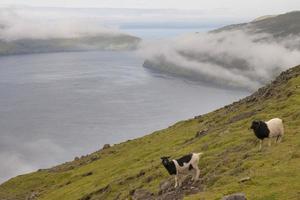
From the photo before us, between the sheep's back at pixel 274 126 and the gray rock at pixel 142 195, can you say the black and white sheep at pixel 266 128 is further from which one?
the gray rock at pixel 142 195

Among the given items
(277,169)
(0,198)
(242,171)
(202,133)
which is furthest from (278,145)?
(0,198)

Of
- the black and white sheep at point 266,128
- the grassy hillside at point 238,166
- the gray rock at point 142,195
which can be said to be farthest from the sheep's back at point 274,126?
the gray rock at point 142,195

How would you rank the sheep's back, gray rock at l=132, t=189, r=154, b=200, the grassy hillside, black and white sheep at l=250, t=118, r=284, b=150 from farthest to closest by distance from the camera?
1. gray rock at l=132, t=189, r=154, b=200
2. the sheep's back
3. black and white sheep at l=250, t=118, r=284, b=150
4. the grassy hillside

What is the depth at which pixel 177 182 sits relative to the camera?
3650 cm

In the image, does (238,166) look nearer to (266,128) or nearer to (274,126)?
(266,128)

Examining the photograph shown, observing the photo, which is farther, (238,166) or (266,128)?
(266,128)

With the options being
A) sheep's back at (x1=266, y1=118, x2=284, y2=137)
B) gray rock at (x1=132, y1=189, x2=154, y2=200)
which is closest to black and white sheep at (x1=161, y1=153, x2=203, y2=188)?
gray rock at (x1=132, y1=189, x2=154, y2=200)

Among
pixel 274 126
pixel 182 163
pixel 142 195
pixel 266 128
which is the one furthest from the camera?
pixel 142 195

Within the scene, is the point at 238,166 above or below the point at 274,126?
below

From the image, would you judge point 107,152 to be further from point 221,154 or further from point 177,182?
point 177,182

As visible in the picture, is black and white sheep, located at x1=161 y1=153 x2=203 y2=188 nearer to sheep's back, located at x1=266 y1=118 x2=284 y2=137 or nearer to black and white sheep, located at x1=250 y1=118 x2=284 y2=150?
black and white sheep, located at x1=250 y1=118 x2=284 y2=150

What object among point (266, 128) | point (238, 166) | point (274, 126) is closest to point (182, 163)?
point (238, 166)

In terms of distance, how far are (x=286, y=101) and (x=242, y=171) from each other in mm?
38811

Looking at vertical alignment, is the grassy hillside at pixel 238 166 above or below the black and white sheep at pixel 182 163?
below
